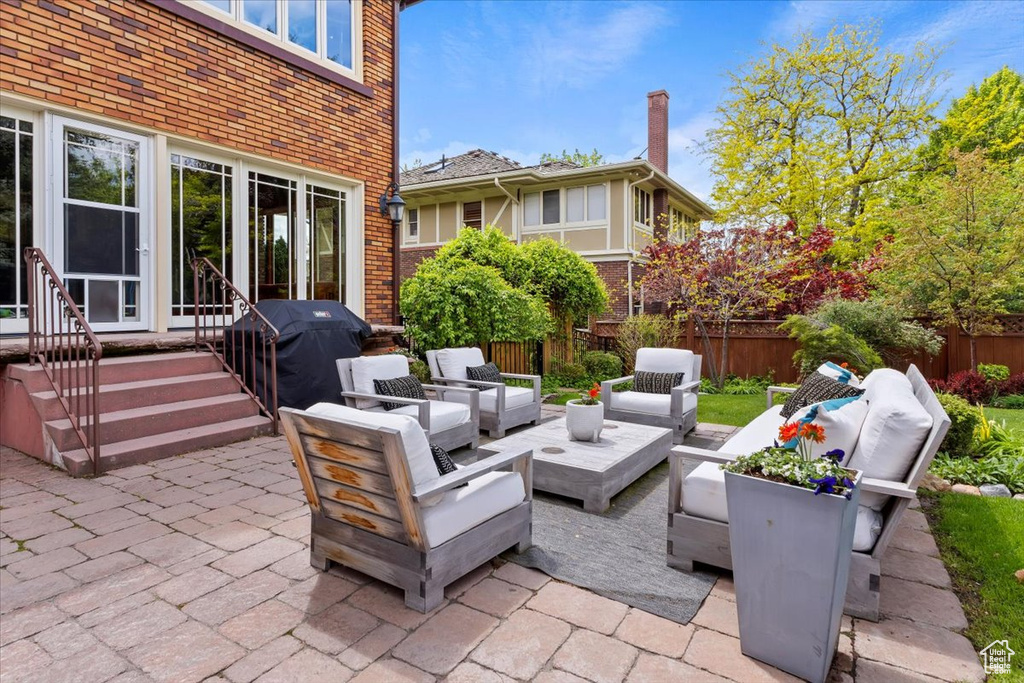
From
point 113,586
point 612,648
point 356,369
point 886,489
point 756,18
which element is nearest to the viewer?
point 612,648

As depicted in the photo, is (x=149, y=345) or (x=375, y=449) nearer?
(x=375, y=449)

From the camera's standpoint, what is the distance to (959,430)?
179 inches

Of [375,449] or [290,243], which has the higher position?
[290,243]

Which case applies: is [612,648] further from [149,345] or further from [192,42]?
[192,42]

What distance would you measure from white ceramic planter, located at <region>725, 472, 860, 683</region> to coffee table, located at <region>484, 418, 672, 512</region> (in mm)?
1558

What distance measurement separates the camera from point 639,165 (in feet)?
47.3

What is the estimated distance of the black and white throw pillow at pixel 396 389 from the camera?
17.1ft

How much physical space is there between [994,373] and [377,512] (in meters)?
9.96

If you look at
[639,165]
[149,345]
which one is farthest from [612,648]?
[639,165]

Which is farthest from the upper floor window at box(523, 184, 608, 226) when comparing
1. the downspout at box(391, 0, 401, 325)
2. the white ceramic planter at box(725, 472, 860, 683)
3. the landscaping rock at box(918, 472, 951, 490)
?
the white ceramic planter at box(725, 472, 860, 683)

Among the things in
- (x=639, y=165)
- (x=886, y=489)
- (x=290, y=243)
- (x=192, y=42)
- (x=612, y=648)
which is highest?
(x=639, y=165)

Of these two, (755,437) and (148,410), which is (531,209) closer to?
(148,410)

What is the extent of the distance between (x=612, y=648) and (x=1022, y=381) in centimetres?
968

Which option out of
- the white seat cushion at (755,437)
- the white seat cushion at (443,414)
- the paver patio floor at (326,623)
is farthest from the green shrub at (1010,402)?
the white seat cushion at (443,414)
